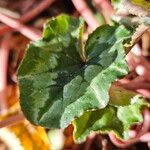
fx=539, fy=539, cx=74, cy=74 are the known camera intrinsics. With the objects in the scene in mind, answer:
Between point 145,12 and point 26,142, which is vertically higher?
point 145,12

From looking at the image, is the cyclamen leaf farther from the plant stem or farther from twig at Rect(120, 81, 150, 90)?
the plant stem

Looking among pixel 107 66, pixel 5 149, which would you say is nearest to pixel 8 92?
pixel 5 149

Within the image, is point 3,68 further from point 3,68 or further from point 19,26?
point 19,26

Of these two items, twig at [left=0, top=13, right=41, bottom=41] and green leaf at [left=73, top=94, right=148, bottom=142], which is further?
twig at [left=0, top=13, right=41, bottom=41]

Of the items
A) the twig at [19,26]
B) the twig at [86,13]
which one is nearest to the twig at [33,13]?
the twig at [19,26]

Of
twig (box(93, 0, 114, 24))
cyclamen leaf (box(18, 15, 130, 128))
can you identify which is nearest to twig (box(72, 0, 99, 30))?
twig (box(93, 0, 114, 24))

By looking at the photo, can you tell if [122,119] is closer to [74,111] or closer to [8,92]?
[74,111]

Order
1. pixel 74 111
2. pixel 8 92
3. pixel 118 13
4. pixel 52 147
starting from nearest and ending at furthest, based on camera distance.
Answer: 1. pixel 74 111
2. pixel 118 13
3. pixel 52 147
4. pixel 8 92
